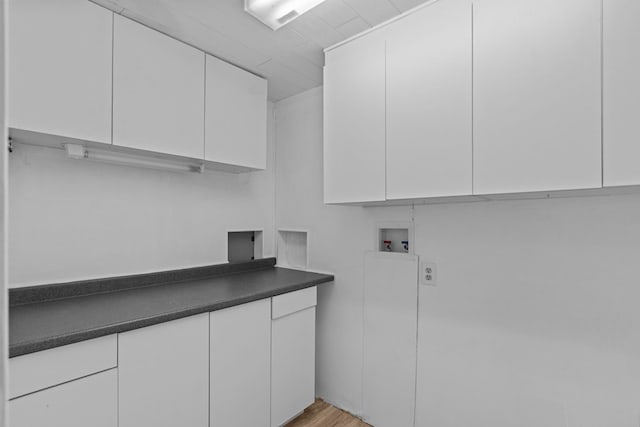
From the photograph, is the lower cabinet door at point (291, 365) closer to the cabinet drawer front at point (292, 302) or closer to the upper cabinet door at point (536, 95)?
the cabinet drawer front at point (292, 302)

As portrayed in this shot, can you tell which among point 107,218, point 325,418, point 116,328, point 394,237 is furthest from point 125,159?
point 325,418

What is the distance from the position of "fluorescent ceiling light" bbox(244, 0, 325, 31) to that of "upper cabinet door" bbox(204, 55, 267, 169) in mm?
490

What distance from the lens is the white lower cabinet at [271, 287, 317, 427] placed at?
1775 millimetres

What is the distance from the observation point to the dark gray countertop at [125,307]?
3.38 feet

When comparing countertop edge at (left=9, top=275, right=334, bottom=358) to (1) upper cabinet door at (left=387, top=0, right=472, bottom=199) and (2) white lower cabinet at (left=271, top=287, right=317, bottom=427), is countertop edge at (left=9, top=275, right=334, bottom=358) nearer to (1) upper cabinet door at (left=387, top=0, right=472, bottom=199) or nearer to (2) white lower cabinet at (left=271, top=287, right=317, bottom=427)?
(2) white lower cabinet at (left=271, top=287, right=317, bottom=427)

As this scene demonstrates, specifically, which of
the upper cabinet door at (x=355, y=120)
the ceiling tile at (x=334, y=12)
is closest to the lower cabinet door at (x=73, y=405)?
the upper cabinet door at (x=355, y=120)

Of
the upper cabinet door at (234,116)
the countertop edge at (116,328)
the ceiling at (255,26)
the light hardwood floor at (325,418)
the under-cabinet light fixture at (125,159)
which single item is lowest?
the light hardwood floor at (325,418)

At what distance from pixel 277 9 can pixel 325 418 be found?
241 cm

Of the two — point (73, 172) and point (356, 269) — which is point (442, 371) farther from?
point (73, 172)

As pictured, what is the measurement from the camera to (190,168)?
1857 mm

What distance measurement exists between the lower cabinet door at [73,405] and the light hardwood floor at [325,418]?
116 centimetres

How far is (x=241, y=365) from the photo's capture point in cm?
161

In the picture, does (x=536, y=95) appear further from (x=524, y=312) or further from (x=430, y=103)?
(x=524, y=312)

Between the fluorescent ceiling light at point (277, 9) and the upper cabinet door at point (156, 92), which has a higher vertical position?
the fluorescent ceiling light at point (277, 9)
